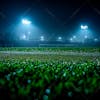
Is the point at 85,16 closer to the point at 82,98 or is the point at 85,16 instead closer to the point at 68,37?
the point at 68,37

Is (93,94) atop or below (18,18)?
below

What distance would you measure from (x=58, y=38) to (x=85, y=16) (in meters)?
6.97

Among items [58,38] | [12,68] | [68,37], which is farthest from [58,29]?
[12,68]

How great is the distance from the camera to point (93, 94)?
8.04 feet

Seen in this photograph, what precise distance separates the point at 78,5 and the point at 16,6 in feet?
33.7

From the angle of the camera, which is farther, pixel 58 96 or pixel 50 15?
pixel 50 15

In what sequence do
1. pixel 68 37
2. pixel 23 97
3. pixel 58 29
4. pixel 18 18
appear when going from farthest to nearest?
pixel 68 37
pixel 58 29
pixel 18 18
pixel 23 97

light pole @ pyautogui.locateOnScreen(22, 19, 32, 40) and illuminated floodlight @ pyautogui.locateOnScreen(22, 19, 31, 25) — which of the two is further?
light pole @ pyautogui.locateOnScreen(22, 19, 32, 40)

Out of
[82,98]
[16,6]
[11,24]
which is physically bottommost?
[82,98]

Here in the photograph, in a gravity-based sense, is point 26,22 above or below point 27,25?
above

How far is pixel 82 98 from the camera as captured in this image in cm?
237

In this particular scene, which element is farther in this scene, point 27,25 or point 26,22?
point 27,25

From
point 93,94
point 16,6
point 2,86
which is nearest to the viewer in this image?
point 93,94

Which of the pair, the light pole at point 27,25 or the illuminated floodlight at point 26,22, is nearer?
the illuminated floodlight at point 26,22
